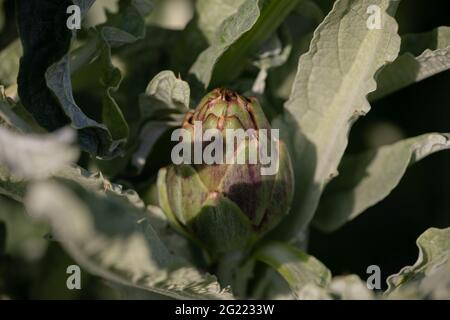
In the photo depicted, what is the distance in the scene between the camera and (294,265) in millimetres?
1002

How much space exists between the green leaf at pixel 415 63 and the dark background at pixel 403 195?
0.37 meters

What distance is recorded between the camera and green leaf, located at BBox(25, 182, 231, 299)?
0.64 m

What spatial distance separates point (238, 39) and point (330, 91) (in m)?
0.13

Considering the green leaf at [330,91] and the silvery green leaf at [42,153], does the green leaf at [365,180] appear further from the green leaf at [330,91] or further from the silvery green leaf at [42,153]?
the silvery green leaf at [42,153]

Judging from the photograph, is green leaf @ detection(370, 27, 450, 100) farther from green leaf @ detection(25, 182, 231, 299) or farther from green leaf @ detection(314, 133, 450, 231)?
green leaf @ detection(25, 182, 231, 299)

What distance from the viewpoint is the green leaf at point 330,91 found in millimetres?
978

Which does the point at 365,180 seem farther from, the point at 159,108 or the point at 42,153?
the point at 42,153

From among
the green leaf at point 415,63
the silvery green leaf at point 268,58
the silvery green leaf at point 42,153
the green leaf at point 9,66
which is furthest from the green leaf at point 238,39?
the silvery green leaf at point 42,153

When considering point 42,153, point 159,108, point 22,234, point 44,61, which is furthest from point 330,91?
point 22,234

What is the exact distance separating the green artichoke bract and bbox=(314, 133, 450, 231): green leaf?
161 mm

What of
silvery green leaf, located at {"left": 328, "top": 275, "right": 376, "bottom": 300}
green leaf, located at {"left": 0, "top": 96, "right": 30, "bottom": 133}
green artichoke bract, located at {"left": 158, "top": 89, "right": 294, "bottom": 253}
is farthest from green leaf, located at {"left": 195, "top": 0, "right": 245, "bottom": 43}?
silvery green leaf, located at {"left": 328, "top": 275, "right": 376, "bottom": 300}

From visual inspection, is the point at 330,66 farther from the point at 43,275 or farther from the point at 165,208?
the point at 43,275
